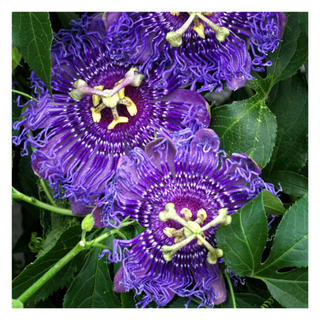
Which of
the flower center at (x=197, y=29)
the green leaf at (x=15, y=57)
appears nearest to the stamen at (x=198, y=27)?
the flower center at (x=197, y=29)

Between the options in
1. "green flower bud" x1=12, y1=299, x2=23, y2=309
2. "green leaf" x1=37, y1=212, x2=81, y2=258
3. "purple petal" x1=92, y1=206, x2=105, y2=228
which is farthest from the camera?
"green leaf" x1=37, y1=212, x2=81, y2=258

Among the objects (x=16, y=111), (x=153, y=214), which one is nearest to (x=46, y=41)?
(x=16, y=111)

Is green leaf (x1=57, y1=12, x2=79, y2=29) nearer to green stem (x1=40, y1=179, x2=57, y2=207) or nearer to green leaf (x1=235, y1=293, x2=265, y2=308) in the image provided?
green stem (x1=40, y1=179, x2=57, y2=207)

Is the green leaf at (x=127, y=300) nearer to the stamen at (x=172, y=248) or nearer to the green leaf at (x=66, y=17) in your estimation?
the stamen at (x=172, y=248)

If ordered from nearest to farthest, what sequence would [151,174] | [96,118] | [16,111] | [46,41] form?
1. [46,41]
2. [151,174]
3. [96,118]
4. [16,111]

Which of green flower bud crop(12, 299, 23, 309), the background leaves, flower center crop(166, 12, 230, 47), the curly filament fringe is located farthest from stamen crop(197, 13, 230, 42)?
green flower bud crop(12, 299, 23, 309)

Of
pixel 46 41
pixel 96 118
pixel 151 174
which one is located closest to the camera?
pixel 46 41

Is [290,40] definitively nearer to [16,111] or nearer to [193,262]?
[193,262]
